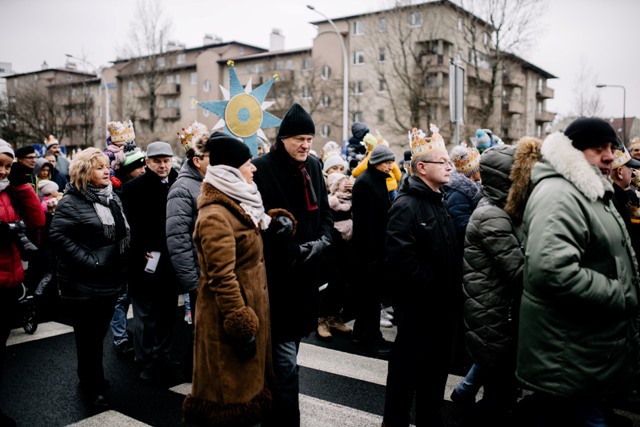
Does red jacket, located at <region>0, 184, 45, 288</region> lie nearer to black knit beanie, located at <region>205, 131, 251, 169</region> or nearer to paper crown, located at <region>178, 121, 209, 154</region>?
paper crown, located at <region>178, 121, 209, 154</region>

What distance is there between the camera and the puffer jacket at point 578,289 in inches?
107

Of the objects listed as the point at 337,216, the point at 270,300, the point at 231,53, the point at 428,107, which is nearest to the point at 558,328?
the point at 270,300

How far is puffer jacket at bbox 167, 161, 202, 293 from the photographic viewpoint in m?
4.83

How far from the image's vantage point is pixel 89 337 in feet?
15.4

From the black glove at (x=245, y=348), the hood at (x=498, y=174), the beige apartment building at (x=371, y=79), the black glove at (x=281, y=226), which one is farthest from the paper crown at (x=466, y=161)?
the beige apartment building at (x=371, y=79)

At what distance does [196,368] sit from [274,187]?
1.31 meters

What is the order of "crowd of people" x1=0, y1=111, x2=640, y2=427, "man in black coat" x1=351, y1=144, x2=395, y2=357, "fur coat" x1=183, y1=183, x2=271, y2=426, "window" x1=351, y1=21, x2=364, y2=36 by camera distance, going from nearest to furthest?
"crowd of people" x1=0, y1=111, x2=640, y2=427
"fur coat" x1=183, y1=183, x2=271, y2=426
"man in black coat" x1=351, y1=144, x2=395, y2=357
"window" x1=351, y1=21, x2=364, y2=36

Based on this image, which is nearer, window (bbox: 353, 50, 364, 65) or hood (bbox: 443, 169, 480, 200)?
hood (bbox: 443, 169, 480, 200)

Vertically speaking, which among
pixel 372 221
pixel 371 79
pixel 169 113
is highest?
pixel 371 79

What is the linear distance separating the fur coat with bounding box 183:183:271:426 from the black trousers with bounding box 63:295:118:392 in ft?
6.16

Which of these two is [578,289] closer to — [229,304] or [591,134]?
[591,134]

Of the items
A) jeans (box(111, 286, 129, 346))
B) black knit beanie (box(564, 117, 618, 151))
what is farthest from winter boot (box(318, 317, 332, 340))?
black knit beanie (box(564, 117, 618, 151))

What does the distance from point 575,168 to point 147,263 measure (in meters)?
3.93

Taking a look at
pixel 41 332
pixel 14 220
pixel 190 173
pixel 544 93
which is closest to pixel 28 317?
pixel 41 332
